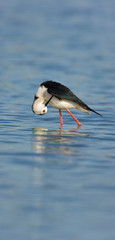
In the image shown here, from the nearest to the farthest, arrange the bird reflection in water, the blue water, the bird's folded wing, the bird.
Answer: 1. the blue water
2. the bird reflection in water
3. the bird's folded wing
4. the bird

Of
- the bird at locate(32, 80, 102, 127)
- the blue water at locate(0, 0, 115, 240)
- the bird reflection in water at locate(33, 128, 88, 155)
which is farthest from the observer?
the bird at locate(32, 80, 102, 127)

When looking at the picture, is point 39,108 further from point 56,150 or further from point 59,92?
point 56,150

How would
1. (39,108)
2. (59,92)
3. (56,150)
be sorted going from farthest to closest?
(39,108) → (59,92) → (56,150)

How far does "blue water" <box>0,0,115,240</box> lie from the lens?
6168mm

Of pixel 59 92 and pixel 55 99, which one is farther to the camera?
pixel 55 99

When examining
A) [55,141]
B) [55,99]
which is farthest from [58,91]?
[55,141]

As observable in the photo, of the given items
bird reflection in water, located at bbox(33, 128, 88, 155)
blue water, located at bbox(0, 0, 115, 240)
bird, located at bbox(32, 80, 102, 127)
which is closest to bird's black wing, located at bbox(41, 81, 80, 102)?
bird, located at bbox(32, 80, 102, 127)

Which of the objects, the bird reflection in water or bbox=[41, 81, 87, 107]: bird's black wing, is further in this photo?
bbox=[41, 81, 87, 107]: bird's black wing

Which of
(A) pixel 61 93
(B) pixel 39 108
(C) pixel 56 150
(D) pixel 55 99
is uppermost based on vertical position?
(A) pixel 61 93

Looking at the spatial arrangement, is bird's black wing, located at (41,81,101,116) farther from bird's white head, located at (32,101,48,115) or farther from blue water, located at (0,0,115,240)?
blue water, located at (0,0,115,240)

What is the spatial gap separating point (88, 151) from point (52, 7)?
3527 centimetres

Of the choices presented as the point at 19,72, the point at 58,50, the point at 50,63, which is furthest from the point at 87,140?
the point at 58,50

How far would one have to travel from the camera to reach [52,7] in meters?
43.6

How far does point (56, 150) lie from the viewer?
31.0 feet
